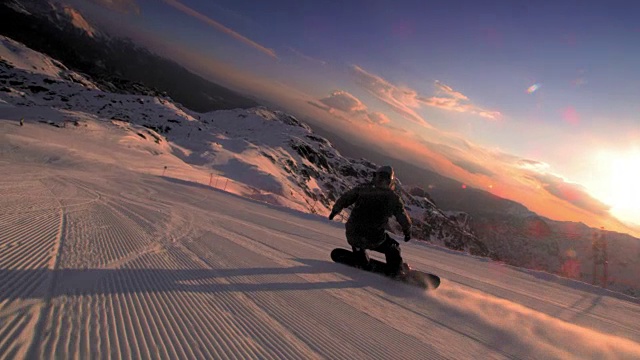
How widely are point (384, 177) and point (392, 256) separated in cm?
136

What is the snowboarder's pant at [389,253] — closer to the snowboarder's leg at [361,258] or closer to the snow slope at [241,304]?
the snowboarder's leg at [361,258]

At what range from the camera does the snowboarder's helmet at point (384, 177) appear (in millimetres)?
5676

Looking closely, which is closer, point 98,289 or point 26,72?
point 98,289

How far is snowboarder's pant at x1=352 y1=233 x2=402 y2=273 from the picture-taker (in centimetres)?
538

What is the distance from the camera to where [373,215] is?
565 cm

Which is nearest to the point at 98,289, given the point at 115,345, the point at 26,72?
the point at 115,345

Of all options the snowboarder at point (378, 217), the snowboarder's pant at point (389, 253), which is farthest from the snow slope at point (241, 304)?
the snowboarder at point (378, 217)

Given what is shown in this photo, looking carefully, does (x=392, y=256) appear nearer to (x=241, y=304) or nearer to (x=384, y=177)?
(x=384, y=177)

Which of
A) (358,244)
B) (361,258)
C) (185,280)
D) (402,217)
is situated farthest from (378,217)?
(185,280)

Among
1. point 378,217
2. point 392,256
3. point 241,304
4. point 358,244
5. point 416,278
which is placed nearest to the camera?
point 241,304

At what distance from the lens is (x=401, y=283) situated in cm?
529

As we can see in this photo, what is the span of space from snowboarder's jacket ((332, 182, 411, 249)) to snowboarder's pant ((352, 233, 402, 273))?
0.11 m

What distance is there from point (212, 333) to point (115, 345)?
71 centimetres

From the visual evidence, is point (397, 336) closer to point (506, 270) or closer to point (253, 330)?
point (253, 330)
